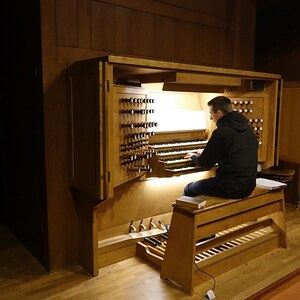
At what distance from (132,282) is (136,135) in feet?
3.68

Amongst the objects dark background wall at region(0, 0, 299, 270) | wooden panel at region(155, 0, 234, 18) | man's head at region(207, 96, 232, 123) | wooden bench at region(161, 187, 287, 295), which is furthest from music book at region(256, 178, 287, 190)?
wooden panel at region(155, 0, 234, 18)

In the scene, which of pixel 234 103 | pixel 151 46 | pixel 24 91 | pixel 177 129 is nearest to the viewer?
pixel 24 91

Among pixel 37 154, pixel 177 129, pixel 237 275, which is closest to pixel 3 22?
pixel 37 154

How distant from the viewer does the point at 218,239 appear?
3.14m

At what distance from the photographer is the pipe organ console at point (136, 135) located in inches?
98.3

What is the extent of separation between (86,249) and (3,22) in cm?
216

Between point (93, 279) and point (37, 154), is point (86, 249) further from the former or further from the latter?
point (37, 154)

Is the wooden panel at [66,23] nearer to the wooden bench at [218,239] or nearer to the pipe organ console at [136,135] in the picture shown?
the pipe organ console at [136,135]

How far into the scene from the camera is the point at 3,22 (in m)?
3.32

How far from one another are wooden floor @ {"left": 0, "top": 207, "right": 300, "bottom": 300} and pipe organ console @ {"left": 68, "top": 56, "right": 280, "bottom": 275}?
177 millimetres

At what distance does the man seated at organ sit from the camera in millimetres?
2885

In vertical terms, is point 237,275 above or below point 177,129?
below

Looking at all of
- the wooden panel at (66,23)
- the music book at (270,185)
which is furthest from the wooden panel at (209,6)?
the music book at (270,185)

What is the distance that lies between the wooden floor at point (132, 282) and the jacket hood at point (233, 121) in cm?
117
